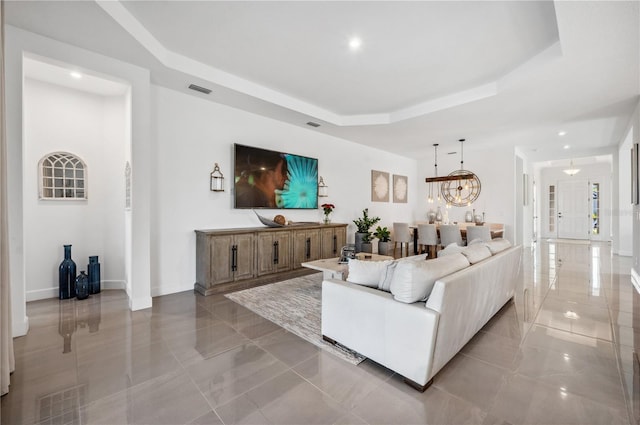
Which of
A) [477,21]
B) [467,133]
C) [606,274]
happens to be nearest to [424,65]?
[477,21]

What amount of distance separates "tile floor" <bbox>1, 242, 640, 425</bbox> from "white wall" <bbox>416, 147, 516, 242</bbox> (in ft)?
15.5

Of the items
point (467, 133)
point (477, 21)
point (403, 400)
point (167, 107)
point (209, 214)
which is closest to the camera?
point (403, 400)

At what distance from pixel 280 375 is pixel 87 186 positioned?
4011mm

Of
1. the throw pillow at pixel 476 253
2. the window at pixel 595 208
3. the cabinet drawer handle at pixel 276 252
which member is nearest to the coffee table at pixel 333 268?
the cabinet drawer handle at pixel 276 252

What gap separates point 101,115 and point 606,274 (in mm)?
8916

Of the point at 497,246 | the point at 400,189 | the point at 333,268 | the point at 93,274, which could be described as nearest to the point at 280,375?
the point at 333,268

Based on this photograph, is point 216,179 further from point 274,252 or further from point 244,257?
point 274,252

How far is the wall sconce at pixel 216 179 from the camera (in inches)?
174

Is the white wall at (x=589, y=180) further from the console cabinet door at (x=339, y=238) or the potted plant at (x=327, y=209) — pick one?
the potted plant at (x=327, y=209)

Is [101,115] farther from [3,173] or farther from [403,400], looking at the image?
[403,400]

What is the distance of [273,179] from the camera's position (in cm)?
511

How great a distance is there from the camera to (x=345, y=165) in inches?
266

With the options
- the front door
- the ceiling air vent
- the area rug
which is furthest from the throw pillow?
the front door

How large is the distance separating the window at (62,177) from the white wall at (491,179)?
751 centimetres
